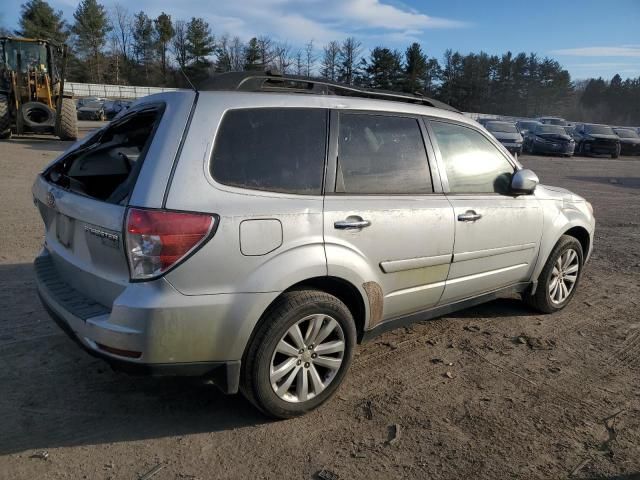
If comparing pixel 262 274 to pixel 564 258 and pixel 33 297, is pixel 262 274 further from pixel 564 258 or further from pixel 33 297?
pixel 564 258

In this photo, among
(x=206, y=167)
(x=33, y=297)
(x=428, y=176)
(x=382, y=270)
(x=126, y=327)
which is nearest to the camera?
(x=126, y=327)

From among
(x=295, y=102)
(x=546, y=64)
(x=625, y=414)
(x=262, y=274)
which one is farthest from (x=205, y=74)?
(x=546, y=64)

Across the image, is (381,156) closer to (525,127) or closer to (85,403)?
(85,403)

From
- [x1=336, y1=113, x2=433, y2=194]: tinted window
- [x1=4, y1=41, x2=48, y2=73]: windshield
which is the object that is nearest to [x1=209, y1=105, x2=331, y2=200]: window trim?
[x1=336, y1=113, x2=433, y2=194]: tinted window

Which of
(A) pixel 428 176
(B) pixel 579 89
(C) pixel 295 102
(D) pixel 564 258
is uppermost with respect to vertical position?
(B) pixel 579 89

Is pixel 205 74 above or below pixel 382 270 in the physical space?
above

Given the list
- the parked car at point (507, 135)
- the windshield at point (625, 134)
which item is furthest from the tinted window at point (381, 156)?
the windshield at point (625, 134)

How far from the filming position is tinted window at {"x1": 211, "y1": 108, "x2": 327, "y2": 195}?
107 inches

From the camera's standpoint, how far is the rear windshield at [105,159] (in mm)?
3164

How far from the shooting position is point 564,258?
482 cm

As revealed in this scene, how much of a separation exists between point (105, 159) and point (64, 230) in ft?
2.29

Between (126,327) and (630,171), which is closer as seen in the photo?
(126,327)

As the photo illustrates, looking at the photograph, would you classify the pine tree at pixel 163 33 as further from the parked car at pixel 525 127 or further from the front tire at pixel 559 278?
the front tire at pixel 559 278

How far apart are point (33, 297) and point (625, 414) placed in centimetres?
459
